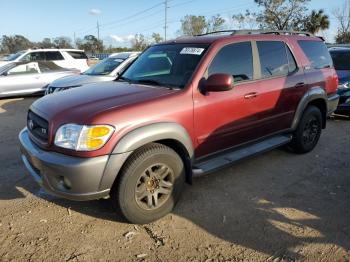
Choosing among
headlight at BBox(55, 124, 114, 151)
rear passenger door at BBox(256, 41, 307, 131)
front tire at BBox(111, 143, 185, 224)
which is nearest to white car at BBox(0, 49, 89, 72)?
rear passenger door at BBox(256, 41, 307, 131)

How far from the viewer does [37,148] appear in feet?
11.5

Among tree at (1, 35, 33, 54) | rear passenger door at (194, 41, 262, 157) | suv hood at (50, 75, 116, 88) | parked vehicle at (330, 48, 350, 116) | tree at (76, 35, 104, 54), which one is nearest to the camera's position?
rear passenger door at (194, 41, 262, 157)

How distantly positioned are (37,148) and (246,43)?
2.78m

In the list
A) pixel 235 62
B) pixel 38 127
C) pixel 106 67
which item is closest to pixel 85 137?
pixel 38 127

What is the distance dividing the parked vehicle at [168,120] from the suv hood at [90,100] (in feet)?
0.04

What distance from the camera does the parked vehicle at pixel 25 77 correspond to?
1107 cm

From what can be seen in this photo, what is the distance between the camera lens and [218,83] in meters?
3.71

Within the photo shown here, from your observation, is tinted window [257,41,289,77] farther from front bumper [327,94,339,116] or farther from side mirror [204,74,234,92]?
front bumper [327,94,339,116]

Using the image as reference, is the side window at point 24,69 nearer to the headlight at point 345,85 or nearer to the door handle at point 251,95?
the headlight at point 345,85

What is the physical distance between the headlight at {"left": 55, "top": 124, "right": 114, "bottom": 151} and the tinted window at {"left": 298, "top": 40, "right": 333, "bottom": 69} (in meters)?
3.68

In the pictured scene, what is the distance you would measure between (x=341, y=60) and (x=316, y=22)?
38.5m

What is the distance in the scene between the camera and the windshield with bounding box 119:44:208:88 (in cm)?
404

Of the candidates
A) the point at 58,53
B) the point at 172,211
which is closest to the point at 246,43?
the point at 172,211

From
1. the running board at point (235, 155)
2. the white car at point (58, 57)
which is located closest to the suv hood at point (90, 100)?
the running board at point (235, 155)
